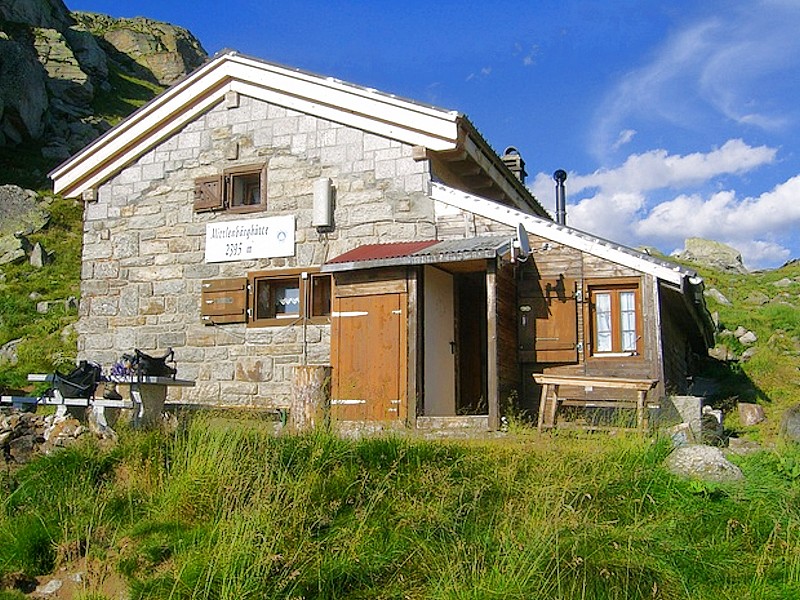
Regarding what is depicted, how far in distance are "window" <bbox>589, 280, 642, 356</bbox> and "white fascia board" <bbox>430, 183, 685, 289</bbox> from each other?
0.40 metres

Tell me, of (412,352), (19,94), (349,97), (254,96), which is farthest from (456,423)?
(19,94)

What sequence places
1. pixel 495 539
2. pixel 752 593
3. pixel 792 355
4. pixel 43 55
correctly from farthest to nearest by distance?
pixel 43 55, pixel 792 355, pixel 495 539, pixel 752 593

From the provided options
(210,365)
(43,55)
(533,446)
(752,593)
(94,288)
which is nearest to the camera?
(752,593)

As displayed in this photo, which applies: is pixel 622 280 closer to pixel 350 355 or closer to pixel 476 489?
pixel 350 355

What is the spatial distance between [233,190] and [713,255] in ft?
96.8

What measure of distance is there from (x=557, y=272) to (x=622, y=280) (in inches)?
37.1

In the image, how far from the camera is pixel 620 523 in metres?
6.75

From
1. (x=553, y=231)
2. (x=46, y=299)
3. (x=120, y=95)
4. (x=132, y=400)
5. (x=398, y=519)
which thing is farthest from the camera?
(x=120, y=95)

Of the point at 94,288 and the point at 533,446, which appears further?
the point at 94,288

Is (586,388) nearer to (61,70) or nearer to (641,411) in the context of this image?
(641,411)

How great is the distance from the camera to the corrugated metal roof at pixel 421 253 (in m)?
11.1

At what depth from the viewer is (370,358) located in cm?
1177

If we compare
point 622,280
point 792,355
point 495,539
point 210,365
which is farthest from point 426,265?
point 792,355

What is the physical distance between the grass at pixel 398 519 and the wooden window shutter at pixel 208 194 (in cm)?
646
